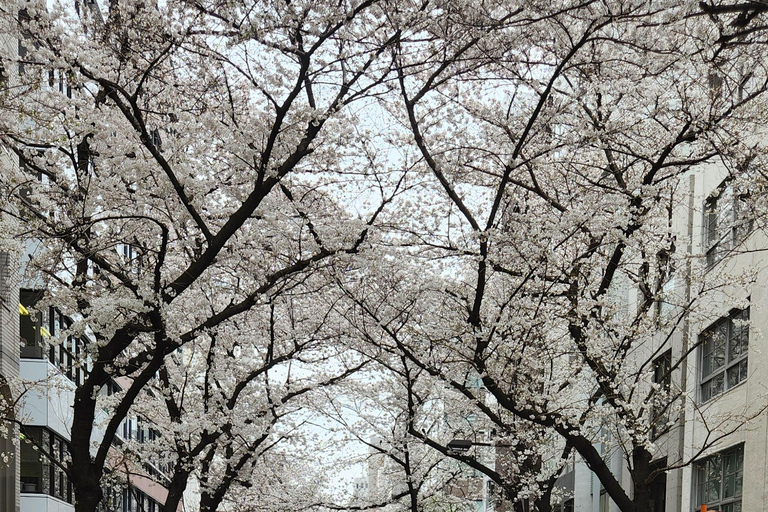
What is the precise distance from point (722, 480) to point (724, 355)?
252cm

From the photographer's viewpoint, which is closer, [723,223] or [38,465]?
[723,223]

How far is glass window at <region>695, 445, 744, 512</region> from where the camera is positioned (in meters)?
18.0

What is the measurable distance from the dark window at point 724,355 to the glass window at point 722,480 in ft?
4.60

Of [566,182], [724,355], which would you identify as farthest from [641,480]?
[724,355]

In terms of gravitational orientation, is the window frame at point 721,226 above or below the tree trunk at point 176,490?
above

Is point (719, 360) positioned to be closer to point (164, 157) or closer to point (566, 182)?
point (566, 182)

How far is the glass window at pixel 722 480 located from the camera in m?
18.0

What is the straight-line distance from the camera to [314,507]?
28156 mm

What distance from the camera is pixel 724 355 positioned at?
19859 mm

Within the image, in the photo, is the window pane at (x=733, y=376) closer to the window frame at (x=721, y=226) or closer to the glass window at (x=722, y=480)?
the glass window at (x=722, y=480)

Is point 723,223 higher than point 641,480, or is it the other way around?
point 723,223

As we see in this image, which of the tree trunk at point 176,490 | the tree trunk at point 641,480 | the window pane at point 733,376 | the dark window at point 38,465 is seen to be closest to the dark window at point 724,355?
the window pane at point 733,376

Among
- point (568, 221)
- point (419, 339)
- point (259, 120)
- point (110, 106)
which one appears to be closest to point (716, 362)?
point (419, 339)

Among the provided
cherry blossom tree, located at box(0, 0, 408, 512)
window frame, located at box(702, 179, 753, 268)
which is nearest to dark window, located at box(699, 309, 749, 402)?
window frame, located at box(702, 179, 753, 268)
